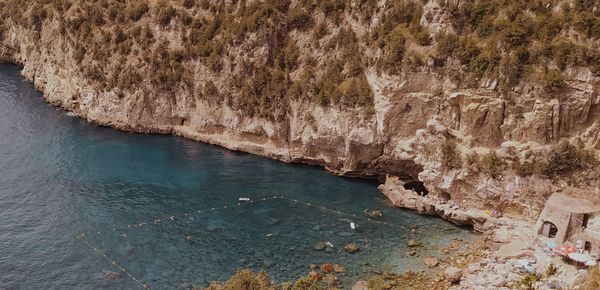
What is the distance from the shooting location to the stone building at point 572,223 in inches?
1645

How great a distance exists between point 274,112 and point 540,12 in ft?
109

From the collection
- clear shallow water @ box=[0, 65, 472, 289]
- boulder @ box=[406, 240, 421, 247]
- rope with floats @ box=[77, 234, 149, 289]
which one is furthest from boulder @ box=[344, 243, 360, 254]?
rope with floats @ box=[77, 234, 149, 289]

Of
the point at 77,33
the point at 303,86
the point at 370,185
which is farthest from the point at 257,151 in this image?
the point at 77,33

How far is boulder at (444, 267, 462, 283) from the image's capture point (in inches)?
1608

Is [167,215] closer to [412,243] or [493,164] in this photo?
[412,243]

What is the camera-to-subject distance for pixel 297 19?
67.5 metres

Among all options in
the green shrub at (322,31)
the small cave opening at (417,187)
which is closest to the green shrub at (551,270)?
the small cave opening at (417,187)

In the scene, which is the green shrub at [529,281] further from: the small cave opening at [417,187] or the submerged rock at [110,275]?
the submerged rock at [110,275]

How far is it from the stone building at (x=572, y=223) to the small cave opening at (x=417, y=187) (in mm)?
13823

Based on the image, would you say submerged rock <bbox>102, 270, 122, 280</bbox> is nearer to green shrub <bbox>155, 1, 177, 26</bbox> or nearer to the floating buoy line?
the floating buoy line

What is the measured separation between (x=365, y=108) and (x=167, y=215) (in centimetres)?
2507

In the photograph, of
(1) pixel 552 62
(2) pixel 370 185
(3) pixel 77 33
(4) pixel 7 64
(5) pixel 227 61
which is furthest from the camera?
(4) pixel 7 64

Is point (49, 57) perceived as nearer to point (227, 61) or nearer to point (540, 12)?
point (227, 61)

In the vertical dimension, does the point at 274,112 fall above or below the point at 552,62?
below
